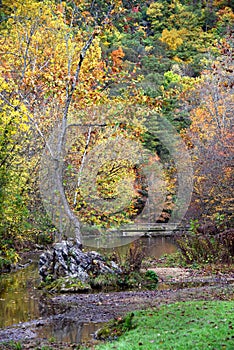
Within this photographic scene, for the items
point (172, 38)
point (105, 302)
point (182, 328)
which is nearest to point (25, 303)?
point (105, 302)

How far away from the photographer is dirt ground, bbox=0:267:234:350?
27.0ft

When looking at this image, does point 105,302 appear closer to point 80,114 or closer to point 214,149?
point 80,114

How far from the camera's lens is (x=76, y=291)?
41.5 feet

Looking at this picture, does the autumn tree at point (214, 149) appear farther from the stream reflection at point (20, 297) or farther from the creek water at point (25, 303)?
the creek water at point (25, 303)

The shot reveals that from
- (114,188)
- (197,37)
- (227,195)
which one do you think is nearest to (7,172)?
(114,188)

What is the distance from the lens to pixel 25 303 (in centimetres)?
1135

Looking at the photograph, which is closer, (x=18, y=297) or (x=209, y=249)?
(x=18, y=297)

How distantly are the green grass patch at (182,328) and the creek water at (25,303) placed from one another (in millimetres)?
1068

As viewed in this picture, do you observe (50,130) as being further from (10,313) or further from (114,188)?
(10,313)

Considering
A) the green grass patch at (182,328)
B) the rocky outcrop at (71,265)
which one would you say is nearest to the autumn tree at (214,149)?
the rocky outcrop at (71,265)

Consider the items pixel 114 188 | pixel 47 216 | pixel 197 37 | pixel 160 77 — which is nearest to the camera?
pixel 47 216

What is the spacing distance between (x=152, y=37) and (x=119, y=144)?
152 feet

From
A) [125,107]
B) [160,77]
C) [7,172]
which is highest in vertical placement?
[160,77]

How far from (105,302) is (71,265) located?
2.93 m
